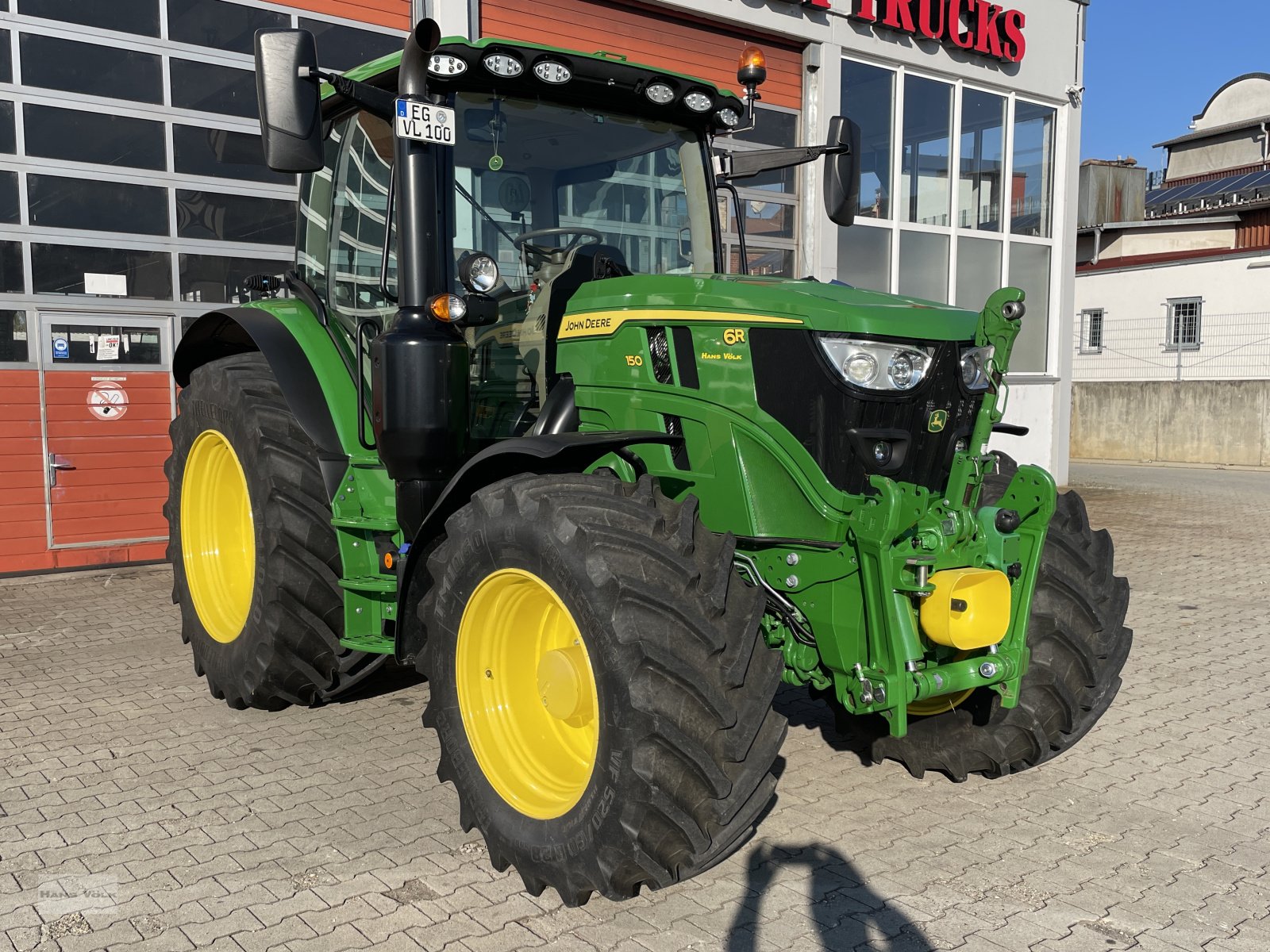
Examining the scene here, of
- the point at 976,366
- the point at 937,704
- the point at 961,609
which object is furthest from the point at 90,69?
the point at 961,609

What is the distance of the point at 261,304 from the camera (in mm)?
5039

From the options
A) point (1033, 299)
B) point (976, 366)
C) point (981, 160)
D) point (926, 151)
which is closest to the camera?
point (976, 366)

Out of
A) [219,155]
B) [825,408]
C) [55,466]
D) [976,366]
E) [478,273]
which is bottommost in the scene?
[55,466]

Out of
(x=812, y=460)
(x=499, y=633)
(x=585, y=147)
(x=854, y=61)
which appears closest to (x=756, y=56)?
(x=585, y=147)

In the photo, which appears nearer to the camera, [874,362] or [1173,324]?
[874,362]

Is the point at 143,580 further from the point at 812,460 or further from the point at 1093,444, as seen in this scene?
the point at 1093,444

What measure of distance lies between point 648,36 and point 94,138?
16.5 ft

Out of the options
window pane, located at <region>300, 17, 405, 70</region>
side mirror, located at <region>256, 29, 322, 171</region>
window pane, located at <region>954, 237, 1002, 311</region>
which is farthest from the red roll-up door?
side mirror, located at <region>256, 29, 322, 171</region>

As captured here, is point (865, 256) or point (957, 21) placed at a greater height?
point (957, 21)

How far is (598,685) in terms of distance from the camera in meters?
2.92

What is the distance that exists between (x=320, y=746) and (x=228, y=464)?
1493 millimetres

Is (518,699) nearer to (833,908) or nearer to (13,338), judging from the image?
(833,908)

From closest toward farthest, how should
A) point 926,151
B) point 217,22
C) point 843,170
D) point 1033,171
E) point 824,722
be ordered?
point 843,170
point 824,722
point 217,22
point 926,151
point 1033,171

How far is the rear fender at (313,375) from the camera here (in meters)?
4.39
